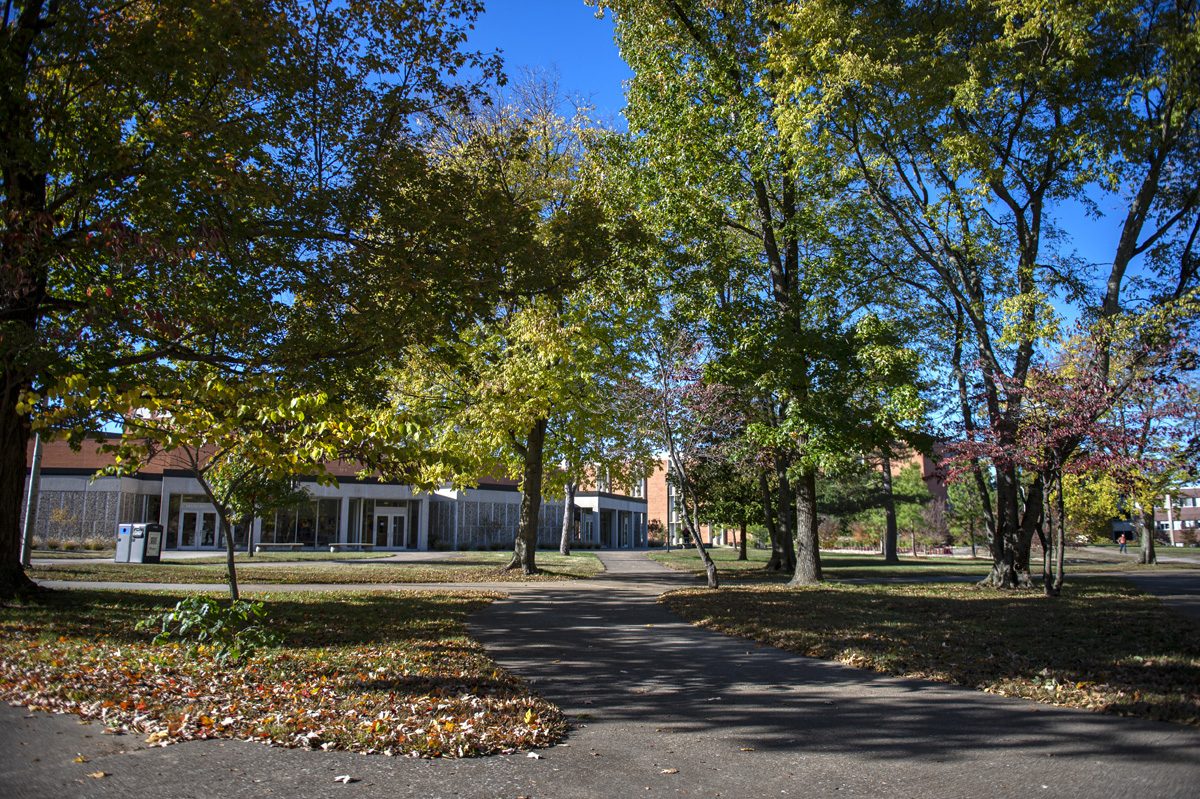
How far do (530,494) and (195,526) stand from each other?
2540 cm

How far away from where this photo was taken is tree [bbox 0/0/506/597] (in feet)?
26.4

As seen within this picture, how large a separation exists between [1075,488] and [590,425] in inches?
891

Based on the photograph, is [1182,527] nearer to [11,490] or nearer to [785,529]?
[785,529]

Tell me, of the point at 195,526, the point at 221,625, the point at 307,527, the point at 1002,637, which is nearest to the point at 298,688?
the point at 221,625

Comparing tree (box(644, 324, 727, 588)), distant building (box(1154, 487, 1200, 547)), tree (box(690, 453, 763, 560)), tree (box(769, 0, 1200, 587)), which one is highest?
tree (box(769, 0, 1200, 587))

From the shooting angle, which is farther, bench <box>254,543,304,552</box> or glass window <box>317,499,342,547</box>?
glass window <box>317,499,342,547</box>

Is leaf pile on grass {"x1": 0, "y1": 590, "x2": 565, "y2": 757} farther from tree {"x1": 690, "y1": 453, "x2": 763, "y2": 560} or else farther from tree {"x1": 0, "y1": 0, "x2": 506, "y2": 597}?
tree {"x1": 690, "y1": 453, "x2": 763, "y2": 560}

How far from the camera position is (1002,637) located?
8.89m

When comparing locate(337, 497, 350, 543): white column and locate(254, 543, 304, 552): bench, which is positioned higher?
locate(337, 497, 350, 543): white column

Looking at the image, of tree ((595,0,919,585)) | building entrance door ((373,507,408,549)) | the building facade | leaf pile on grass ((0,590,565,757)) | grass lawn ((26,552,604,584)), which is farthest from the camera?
building entrance door ((373,507,408,549))

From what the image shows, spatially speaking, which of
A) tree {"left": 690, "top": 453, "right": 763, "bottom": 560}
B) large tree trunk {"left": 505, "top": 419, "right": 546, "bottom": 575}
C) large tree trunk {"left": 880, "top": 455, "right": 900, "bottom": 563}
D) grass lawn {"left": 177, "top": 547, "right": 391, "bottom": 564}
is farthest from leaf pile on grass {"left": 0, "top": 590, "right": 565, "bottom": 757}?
large tree trunk {"left": 880, "top": 455, "right": 900, "bottom": 563}

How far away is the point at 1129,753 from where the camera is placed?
4547 mm

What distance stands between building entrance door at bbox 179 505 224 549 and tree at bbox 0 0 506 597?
2813cm

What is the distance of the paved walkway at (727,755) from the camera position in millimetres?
3953
